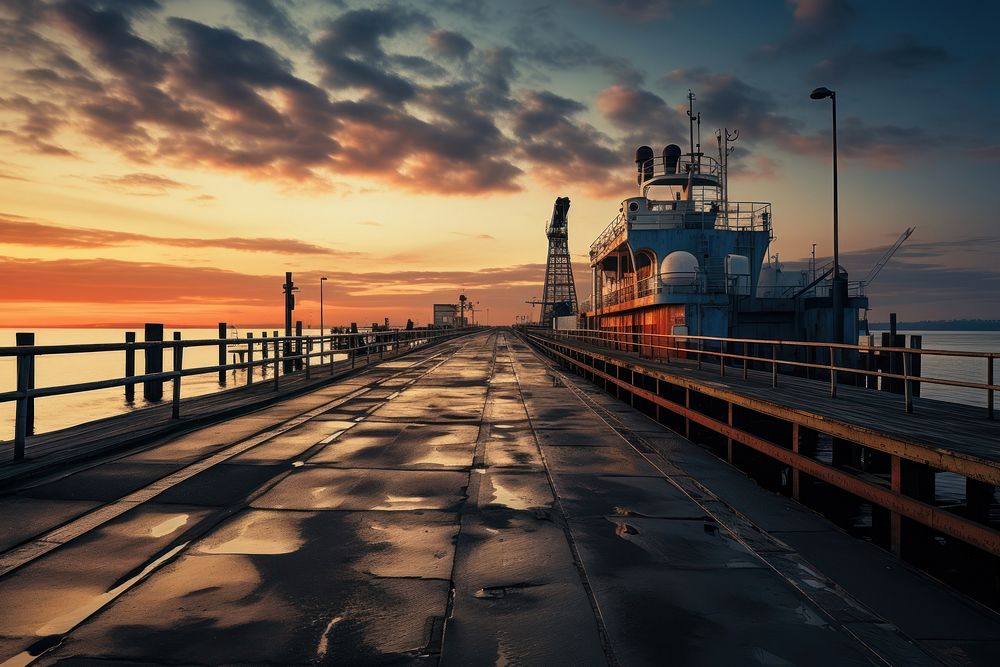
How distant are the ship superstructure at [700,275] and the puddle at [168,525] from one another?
23419mm

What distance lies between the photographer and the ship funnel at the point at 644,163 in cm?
4669

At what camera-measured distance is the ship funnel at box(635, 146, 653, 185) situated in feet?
153

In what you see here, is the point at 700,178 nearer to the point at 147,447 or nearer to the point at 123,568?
the point at 147,447

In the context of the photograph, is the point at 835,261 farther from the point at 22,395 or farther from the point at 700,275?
the point at 22,395

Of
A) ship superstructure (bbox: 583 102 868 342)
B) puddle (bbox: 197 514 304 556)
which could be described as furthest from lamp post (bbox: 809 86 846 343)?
puddle (bbox: 197 514 304 556)

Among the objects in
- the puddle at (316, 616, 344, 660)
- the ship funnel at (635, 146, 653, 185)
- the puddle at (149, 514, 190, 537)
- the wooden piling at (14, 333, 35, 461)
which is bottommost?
the puddle at (316, 616, 344, 660)

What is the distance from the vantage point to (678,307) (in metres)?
28.7

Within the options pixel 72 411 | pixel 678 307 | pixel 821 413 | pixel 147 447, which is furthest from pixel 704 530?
pixel 72 411

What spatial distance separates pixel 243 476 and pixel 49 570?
2.93 m

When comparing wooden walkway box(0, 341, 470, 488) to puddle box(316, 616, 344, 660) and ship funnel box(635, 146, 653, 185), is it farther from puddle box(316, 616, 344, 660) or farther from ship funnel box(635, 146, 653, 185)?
ship funnel box(635, 146, 653, 185)

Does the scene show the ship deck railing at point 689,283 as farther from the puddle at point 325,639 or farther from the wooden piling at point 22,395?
the puddle at point 325,639

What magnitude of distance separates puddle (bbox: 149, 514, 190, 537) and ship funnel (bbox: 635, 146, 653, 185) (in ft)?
145

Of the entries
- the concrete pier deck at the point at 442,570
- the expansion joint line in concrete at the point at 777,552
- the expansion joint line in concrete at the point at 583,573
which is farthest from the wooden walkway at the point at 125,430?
the expansion joint line in concrete at the point at 777,552

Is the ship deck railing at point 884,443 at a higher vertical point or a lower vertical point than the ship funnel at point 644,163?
lower
